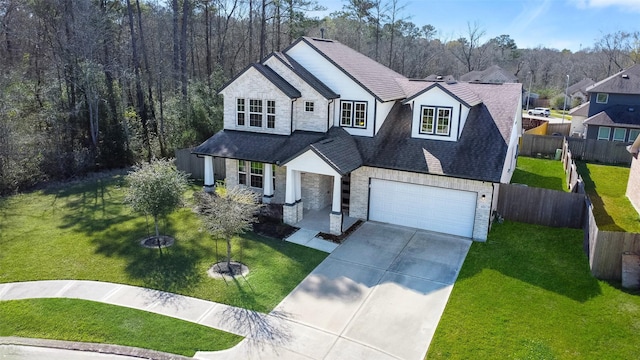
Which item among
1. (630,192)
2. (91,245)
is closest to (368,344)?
(91,245)

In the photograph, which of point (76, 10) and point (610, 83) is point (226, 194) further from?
point (610, 83)

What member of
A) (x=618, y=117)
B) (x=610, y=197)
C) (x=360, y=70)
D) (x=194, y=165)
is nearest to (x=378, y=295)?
(x=360, y=70)

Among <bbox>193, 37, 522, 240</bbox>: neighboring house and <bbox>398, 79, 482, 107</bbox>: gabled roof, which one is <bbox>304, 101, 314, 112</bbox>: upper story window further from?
<bbox>398, 79, 482, 107</bbox>: gabled roof

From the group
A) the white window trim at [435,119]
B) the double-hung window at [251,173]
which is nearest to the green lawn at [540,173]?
the white window trim at [435,119]

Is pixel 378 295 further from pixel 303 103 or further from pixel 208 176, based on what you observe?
pixel 208 176

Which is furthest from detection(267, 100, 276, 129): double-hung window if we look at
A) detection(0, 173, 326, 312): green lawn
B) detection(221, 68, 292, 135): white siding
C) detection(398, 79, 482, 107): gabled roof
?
detection(398, 79, 482, 107): gabled roof
